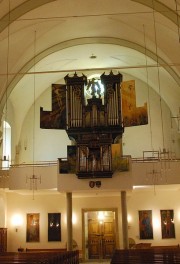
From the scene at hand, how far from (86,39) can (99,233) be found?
35.3 feet

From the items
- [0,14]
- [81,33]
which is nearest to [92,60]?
[81,33]

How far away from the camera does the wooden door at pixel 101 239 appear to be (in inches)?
886

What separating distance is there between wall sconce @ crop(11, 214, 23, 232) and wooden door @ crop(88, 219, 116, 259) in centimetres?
392

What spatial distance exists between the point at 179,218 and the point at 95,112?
8398mm

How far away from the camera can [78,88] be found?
18172mm

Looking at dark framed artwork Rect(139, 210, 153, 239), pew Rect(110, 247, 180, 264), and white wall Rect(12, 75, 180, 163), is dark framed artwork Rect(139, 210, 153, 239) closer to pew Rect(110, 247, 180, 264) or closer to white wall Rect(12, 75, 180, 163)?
white wall Rect(12, 75, 180, 163)

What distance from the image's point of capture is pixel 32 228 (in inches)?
885

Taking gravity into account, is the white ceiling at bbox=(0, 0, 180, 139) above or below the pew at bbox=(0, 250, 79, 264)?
above

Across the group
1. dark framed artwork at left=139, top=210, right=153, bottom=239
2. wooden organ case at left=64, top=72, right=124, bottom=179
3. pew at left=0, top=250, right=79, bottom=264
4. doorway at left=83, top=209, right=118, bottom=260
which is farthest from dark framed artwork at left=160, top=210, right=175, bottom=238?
pew at left=0, top=250, right=79, bottom=264

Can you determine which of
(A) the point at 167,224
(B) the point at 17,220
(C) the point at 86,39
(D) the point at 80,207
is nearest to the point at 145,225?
(A) the point at 167,224

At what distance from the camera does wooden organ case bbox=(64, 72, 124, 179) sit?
17781 mm


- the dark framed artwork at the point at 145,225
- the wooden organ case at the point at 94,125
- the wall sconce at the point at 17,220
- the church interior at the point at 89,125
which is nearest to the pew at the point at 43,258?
the church interior at the point at 89,125

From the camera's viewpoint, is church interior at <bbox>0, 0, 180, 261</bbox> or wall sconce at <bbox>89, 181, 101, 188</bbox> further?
wall sconce at <bbox>89, 181, 101, 188</bbox>

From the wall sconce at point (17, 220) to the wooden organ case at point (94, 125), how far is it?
6222 mm
